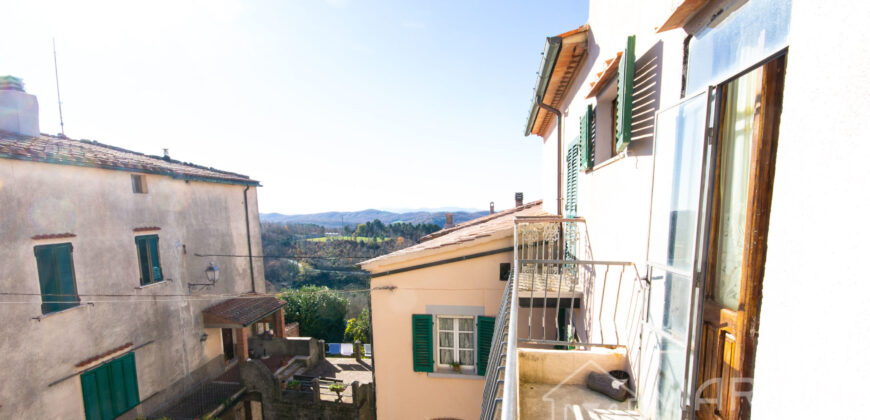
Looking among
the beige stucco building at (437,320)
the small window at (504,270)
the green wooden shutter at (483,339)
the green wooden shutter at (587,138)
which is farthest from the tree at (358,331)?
the green wooden shutter at (587,138)

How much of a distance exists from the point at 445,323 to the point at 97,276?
8.43m

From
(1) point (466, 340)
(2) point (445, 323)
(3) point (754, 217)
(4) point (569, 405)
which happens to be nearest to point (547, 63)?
(3) point (754, 217)

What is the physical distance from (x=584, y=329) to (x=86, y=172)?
11.2 m

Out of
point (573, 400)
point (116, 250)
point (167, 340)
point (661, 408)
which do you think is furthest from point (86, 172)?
point (661, 408)

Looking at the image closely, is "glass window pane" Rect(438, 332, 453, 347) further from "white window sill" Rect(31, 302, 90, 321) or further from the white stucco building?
"white window sill" Rect(31, 302, 90, 321)

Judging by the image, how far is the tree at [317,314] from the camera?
64.0ft

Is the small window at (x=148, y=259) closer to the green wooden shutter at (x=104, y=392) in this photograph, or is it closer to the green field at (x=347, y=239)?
the green wooden shutter at (x=104, y=392)

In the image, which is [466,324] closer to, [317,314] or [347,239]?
[317,314]

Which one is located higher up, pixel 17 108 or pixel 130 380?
pixel 17 108

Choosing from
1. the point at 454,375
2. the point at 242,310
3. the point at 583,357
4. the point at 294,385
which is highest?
the point at 583,357

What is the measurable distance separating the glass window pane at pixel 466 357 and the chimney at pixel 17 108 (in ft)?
37.7

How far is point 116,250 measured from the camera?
8742 mm

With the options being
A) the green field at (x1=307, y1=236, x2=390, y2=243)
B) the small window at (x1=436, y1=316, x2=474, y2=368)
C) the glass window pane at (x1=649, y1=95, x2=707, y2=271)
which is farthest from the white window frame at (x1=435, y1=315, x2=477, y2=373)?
the green field at (x1=307, y1=236, x2=390, y2=243)

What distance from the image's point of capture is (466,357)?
650 cm
